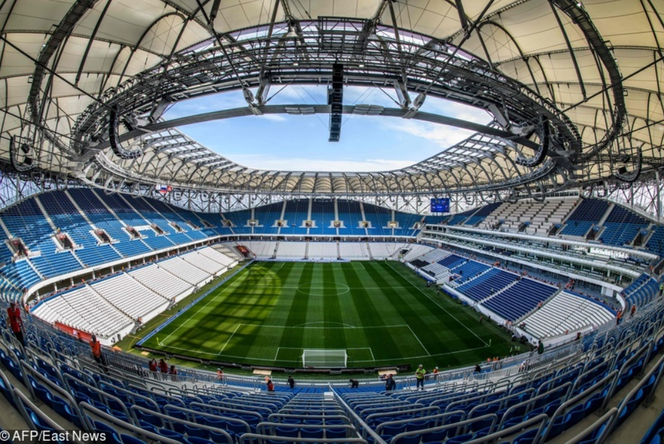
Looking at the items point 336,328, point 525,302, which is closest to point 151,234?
point 336,328

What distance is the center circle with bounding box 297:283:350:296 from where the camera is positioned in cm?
3058

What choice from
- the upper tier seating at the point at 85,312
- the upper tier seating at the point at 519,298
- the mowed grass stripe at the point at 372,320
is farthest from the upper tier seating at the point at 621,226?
the upper tier seating at the point at 85,312

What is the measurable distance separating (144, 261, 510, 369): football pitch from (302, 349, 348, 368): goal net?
0.35m

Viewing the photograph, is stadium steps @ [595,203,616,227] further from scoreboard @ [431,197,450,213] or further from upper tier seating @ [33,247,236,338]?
upper tier seating @ [33,247,236,338]

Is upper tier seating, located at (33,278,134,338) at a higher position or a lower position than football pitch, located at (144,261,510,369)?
higher

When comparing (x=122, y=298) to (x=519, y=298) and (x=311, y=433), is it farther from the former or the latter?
(x=519, y=298)

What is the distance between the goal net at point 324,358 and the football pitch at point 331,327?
0.35m

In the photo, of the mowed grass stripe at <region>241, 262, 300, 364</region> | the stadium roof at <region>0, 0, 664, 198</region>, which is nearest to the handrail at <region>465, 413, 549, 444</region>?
the stadium roof at <region>0, 0, 664, 198</region>

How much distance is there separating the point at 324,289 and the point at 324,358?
14.1 metres

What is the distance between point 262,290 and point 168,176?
20104mm

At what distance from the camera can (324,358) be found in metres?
17.9

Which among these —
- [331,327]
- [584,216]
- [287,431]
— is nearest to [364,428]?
[287,431]

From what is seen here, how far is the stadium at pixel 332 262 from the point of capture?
5.42 m

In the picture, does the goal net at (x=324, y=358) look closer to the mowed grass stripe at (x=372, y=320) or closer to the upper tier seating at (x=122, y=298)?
the mowed grass stripe at (x=372, y=320)
